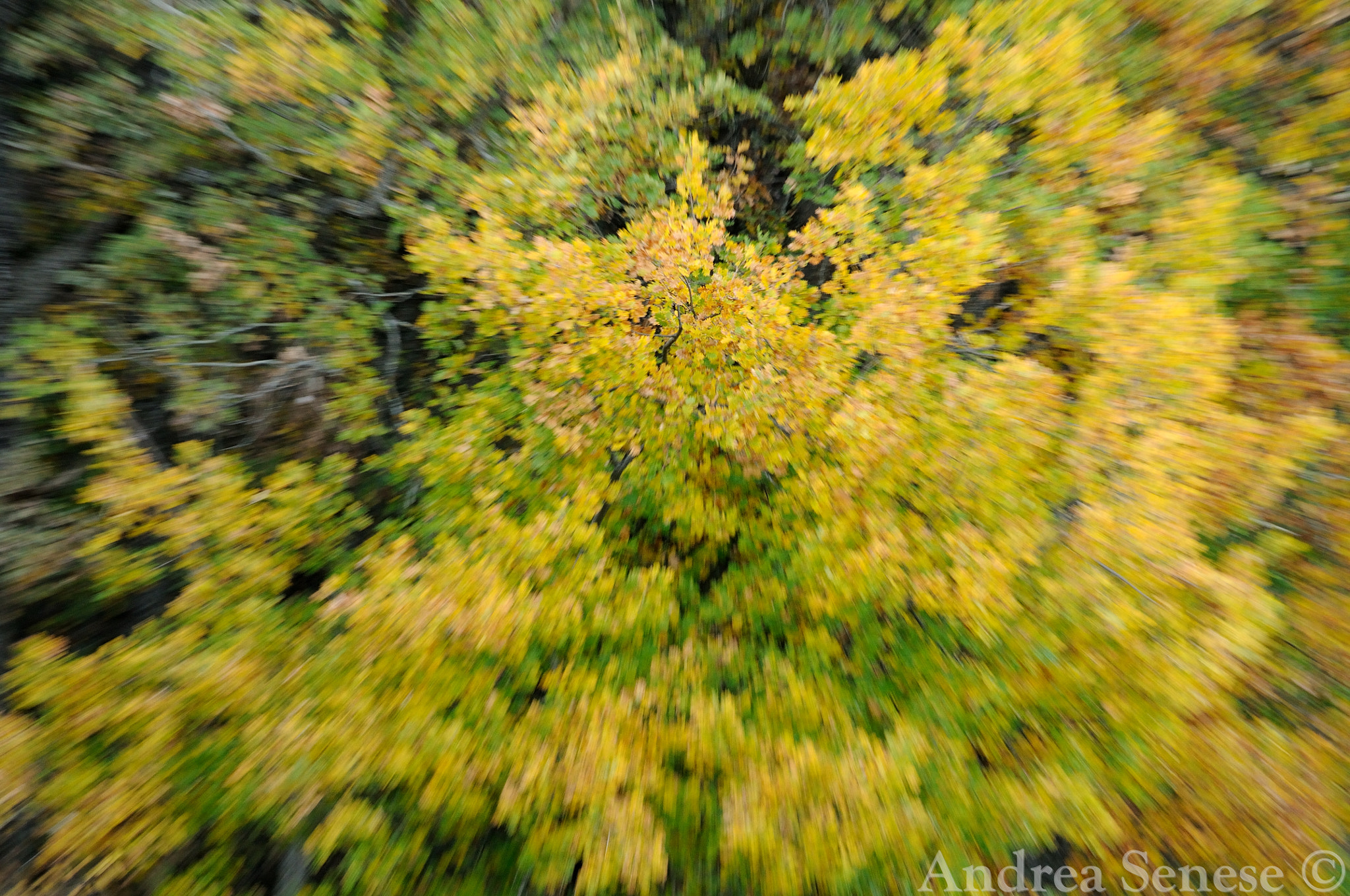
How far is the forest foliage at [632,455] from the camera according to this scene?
14.0 feet

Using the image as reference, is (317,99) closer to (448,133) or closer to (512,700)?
(448,133)

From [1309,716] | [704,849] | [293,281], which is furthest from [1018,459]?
[293,281]

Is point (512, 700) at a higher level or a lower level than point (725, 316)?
lower

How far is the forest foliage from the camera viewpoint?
426cm

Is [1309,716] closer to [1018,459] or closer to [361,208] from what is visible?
[1018,459]

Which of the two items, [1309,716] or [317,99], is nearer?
[1309,716]

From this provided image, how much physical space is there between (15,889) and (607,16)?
35.3 feet

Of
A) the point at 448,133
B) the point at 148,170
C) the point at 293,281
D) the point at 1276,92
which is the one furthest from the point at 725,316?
the point at 148,170

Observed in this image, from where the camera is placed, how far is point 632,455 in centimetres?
663

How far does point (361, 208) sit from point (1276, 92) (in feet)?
31.5

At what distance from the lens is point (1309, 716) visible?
166 inches

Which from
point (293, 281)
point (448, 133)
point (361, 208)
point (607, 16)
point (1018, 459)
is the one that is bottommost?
point (1018, 459)

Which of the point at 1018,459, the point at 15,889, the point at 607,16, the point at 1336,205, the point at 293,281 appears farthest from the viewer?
the point at 607,16

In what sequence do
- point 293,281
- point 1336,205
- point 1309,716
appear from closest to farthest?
point 1309,716, point 1336,205, point 293,281
